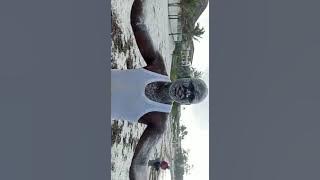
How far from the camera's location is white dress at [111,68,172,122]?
3.29 ft

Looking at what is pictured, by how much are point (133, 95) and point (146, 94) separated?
37 millimetres

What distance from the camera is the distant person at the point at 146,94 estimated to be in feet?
3.23

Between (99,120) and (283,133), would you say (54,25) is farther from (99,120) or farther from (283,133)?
(283,133)

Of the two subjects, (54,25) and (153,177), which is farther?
(153,177)

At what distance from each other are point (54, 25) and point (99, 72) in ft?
0.33

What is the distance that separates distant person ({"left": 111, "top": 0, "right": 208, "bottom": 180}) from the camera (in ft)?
3.23

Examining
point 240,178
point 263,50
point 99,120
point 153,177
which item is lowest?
point 153,177

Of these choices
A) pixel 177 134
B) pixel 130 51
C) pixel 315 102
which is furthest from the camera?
pixel 177 134

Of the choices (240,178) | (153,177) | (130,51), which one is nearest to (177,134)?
(153,177)

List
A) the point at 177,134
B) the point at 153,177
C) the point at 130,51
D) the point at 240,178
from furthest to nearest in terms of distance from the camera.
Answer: the point at 177,134 < the point at 153,177 < the point at 130,51 < the point at 240,178

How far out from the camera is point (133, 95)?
3.47ft

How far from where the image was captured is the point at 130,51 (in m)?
1.62

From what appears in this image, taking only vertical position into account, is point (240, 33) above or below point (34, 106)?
above

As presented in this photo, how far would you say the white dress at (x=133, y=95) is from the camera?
100 cm
